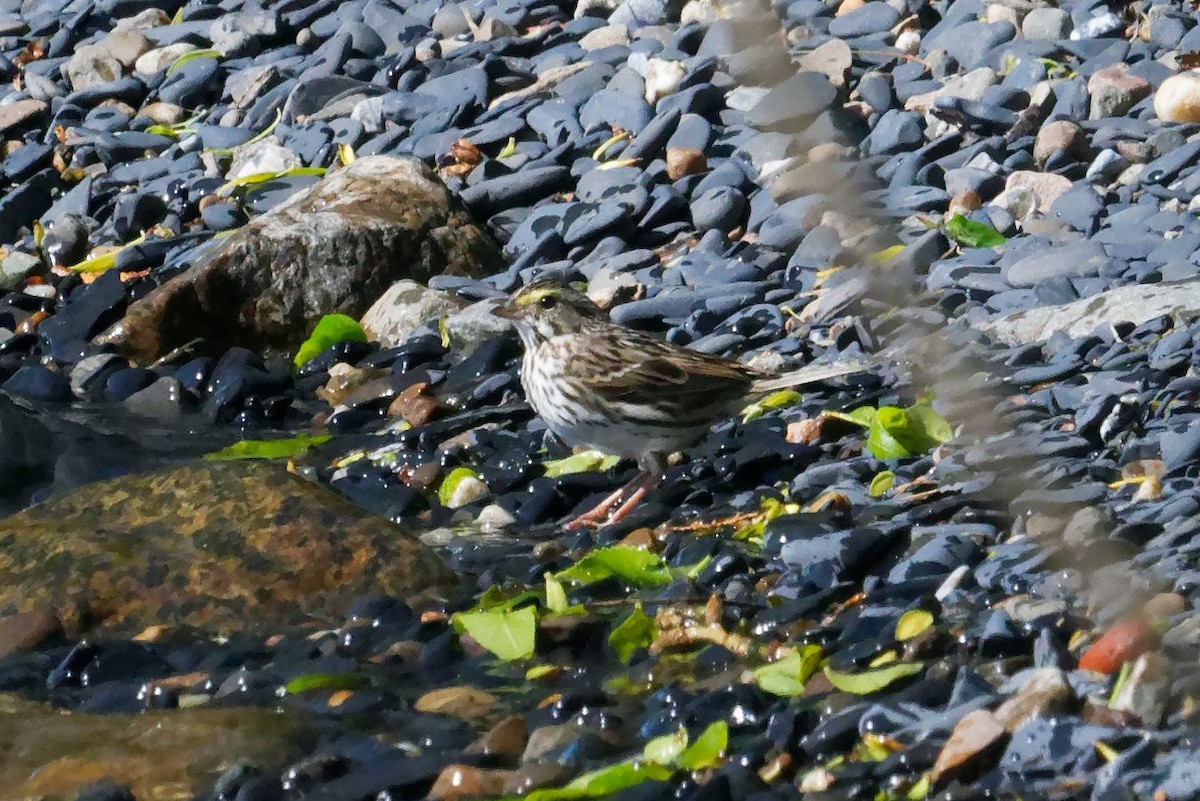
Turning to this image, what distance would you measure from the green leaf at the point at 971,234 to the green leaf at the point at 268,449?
3.19 m

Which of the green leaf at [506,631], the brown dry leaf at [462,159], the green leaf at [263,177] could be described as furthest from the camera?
the green leaf at [263,177]

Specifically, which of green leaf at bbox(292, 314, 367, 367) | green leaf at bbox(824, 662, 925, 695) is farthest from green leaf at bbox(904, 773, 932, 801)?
green leaf at bbox(292, 314, 367, 367)

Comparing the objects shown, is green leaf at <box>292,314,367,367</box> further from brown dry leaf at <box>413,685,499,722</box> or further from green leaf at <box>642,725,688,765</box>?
green leaf at <box>642,725,688,765</box>

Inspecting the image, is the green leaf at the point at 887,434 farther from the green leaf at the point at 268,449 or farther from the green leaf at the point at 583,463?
the green leaf at the point at 268,449

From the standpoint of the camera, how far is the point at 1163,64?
29.7ft

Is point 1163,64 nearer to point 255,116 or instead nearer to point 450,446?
point 450,446

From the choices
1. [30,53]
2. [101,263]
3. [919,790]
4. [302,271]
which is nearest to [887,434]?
[919,790]

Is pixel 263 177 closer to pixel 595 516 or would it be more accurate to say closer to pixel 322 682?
pixel 595 516

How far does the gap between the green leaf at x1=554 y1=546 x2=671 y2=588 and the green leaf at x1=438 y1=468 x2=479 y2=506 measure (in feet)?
4.53

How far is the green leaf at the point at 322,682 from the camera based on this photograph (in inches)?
204

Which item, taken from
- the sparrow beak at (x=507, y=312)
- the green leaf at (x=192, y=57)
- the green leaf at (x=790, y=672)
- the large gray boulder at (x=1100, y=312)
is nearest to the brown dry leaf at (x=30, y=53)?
the green leaf at (x=192, y=57)

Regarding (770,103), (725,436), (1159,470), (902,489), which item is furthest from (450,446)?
(770,103)

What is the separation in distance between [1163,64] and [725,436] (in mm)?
3538

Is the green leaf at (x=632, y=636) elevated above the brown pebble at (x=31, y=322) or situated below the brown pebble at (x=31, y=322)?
above
